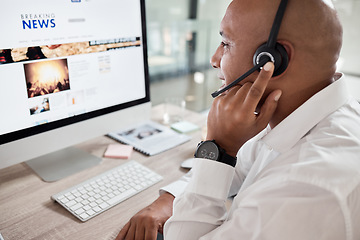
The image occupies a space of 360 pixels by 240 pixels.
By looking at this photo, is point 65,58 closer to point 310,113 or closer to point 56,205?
point 56,205

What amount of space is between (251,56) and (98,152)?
71 cm

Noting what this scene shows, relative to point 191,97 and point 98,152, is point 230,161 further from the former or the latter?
point 191,97

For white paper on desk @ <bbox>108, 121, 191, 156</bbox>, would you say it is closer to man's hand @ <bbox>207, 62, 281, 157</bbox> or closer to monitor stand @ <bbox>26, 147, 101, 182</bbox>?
monitor stand @ <bbox>26, 147, 101, 182</bbox>

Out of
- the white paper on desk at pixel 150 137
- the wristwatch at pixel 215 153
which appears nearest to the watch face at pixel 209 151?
the wristwatch at pixel 215 153

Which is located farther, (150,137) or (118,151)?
(150,137)

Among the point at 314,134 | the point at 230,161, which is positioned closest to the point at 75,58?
the point at 230,161

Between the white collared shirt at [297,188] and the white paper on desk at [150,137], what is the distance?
0.46 meters

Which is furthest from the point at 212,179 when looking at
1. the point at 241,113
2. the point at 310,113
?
the point at 310,113

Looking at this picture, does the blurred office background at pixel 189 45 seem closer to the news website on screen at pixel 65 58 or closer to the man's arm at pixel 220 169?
the news website on screen at pixel 65 58

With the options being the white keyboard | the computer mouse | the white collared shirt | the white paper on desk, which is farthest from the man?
the white paper on desk

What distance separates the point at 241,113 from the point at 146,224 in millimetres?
373

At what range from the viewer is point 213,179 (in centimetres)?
72

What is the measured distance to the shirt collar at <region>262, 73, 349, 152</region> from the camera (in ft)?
2.31

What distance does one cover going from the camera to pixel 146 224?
2.55ft
